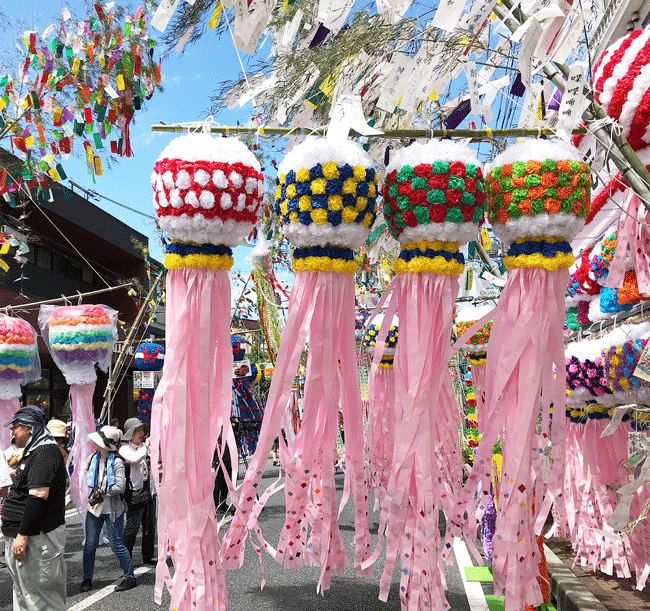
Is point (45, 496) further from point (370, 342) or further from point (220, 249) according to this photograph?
point (370, 342)

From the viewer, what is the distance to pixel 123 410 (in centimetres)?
2294

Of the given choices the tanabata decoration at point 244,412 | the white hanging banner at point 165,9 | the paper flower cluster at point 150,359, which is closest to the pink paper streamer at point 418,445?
the white hanging banner at point 165,9

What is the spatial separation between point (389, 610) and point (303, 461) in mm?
2595

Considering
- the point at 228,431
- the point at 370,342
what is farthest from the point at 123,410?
the point at 228,431

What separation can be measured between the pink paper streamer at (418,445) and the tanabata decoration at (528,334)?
0.75ft

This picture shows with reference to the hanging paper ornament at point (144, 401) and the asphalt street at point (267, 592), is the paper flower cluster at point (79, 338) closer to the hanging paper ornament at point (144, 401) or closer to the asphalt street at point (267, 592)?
the asphalt street at point (267, 592)

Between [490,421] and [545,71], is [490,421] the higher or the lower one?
the lower one

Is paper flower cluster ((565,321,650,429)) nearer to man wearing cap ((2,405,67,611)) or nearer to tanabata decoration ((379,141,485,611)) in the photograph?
tanabata decoration ((379,141,485,611))

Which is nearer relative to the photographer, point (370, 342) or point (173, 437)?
point (173, 437)

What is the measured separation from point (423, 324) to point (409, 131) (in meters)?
0.80

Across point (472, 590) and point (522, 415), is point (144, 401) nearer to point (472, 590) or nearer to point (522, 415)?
point (472, 590)

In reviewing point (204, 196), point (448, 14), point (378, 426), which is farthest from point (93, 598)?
point (448, 14)

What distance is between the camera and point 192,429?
276 cm

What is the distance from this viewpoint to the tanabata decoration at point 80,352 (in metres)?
6.52
